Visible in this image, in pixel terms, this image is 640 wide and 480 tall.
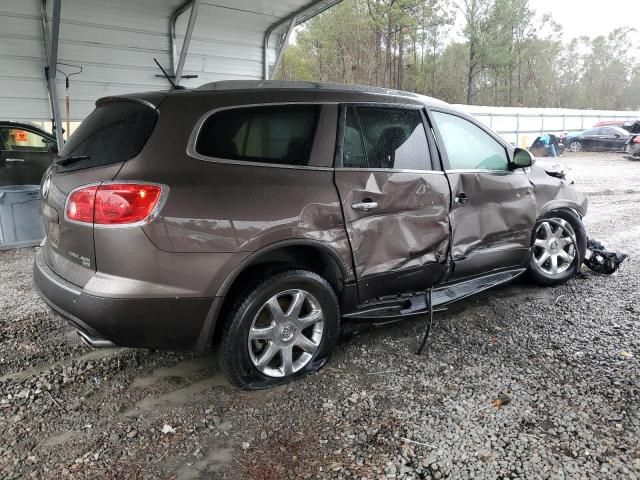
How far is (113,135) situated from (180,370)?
1506 mm

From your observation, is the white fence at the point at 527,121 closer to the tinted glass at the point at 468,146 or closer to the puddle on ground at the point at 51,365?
the tinted glass at the point at 468,146

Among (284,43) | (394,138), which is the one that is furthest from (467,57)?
(394,138)

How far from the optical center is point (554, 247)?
15.0 feet

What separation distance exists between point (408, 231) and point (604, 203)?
8.07m

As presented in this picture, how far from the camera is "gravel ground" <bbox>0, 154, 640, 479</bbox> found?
2.22 m

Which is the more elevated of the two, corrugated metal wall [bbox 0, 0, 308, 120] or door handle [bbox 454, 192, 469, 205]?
corrugated metal wall [bbox 0, 0, 308, 120]

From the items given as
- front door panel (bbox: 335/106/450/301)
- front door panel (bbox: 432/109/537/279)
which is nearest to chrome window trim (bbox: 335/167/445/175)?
front door panel (bbox: 335/106/450/301)

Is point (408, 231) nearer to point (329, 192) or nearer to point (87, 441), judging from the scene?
point (329, 192)

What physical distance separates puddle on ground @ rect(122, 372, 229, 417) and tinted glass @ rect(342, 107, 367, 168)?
1.56m

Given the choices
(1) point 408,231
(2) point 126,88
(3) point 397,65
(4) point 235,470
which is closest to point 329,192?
(1) point 408,231

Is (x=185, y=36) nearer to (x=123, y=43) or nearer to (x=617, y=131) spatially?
(x=123, y=43)

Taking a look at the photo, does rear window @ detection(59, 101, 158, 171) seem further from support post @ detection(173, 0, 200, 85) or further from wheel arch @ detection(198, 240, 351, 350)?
support post @ detection(173, 0, 200, 85)

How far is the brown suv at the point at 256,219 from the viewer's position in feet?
7.84

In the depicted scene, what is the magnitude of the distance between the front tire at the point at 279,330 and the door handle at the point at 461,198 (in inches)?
50.9
